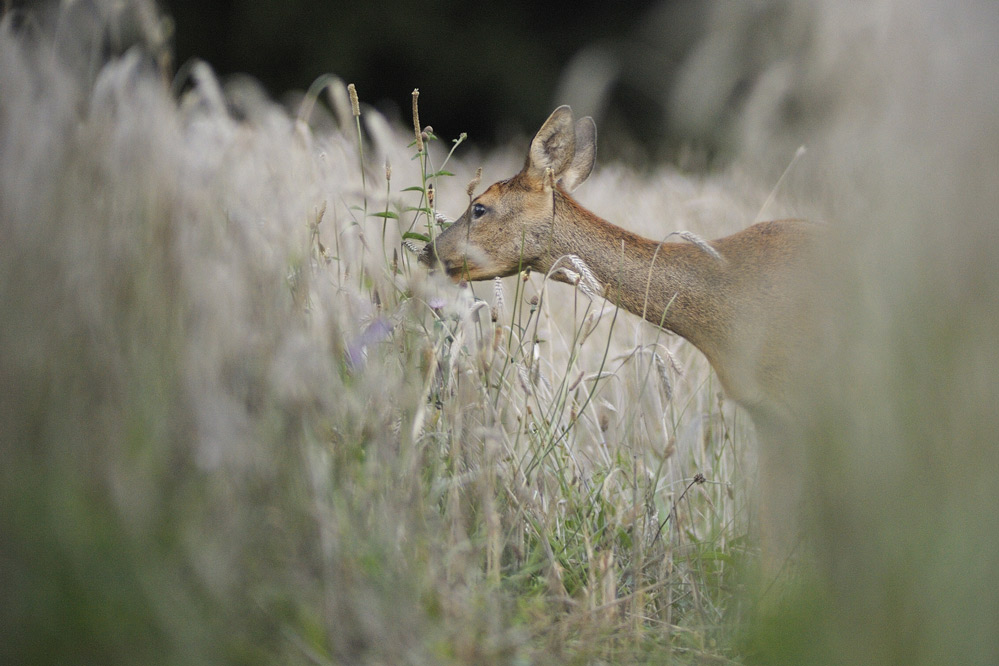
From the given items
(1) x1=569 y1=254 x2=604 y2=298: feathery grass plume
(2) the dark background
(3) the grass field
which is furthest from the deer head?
(2) the dark background

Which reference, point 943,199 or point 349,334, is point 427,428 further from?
point 943,199

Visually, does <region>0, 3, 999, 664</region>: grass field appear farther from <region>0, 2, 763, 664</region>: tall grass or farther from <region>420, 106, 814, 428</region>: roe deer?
<region>420, 106, 814, 428</region>: roe deer

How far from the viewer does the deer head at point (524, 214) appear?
2.32m

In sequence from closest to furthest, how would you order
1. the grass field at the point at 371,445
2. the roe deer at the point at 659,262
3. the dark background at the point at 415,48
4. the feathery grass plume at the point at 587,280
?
the grass field at the point at 371,445
the feathery grass plume at the point at 587,280
the roe deer at the point at 659,262
the dark background at the point at 415,48

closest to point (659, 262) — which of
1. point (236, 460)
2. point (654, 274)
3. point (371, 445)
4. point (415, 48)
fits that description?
point (654, 274)

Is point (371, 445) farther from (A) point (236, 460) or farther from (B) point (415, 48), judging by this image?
(B) point (415, 48)

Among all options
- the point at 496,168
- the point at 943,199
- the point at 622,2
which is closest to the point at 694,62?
the point at 943,199

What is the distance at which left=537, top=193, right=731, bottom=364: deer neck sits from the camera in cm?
221

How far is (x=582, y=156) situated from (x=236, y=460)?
1658 millimetres

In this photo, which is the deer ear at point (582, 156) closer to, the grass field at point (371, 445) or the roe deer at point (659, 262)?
the roe deer at point (659, 262)

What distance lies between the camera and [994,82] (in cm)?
92

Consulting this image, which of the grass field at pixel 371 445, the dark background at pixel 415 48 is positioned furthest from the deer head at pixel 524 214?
the dark background at pixel 415 48

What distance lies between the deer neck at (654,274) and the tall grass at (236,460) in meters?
0.47

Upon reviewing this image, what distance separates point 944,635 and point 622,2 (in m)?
10.5
